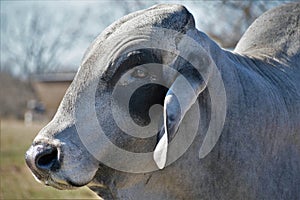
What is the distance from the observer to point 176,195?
11.0 ft

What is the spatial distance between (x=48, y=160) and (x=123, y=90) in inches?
17.8

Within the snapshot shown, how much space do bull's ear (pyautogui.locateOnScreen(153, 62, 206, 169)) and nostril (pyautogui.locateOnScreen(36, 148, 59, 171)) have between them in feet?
1.43

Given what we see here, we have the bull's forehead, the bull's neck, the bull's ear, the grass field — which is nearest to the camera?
the bull's ear

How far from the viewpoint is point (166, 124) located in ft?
9.69

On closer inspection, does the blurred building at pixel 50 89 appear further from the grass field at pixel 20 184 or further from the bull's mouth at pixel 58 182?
the bull's mouth at pixel 58 182

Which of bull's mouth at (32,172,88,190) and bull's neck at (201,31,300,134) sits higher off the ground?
bull's neck at (201,31,300,134)

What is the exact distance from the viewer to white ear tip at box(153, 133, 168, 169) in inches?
120

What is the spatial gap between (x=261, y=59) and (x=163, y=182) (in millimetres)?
1030

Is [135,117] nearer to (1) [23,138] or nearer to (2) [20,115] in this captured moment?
(1) [23,138]

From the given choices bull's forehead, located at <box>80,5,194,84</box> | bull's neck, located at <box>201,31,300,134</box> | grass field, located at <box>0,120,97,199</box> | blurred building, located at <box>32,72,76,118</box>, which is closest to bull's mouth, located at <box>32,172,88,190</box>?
bull's forehead, located at <box>80,5,194,84</box>

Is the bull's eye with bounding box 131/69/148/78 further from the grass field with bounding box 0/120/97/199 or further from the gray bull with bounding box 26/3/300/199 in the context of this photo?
the grass field with bounding box 0/120/97/199

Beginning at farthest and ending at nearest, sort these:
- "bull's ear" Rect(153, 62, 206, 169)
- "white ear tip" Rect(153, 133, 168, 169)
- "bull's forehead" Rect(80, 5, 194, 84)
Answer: "bull's forehead" Rect(80, 5, 194, 84)
"white ear tip" Rect(153, 133, 168, 169)
"bull's ear" Rect(153, 62, 206, 169)

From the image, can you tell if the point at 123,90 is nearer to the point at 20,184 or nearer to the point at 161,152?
the point at 161,152

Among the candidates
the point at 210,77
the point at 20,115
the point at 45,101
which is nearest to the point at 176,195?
the point at 210,77
